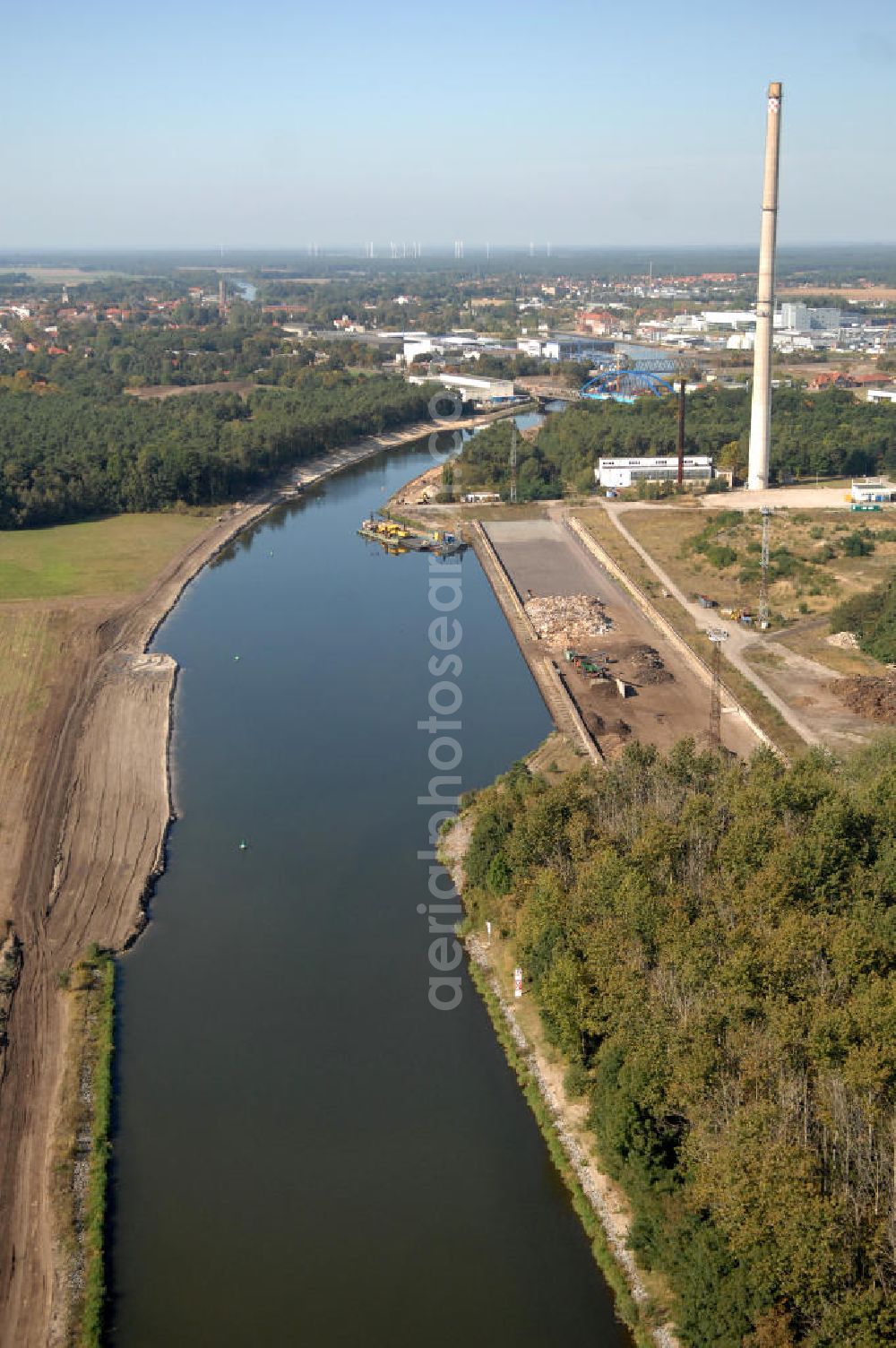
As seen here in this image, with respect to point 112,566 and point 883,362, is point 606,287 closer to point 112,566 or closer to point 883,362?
point 883,362

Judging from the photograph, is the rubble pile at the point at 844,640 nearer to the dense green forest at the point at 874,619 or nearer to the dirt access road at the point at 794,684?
the dense green forest at the point at 874,619

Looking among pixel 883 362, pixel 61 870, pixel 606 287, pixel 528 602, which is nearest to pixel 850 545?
pixel 528 602

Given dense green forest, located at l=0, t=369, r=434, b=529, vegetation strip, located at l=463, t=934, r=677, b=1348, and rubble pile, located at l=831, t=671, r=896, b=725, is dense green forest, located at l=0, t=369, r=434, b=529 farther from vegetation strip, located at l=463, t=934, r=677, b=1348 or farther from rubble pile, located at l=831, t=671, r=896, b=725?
vegetation strip, located at l=463, t=934, r=677, b=1348

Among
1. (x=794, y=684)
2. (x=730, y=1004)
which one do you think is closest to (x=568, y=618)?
(x=794, y=684)

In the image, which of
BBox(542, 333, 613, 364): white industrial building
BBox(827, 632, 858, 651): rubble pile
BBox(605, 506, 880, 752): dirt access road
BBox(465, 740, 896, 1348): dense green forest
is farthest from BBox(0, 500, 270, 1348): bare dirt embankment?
BBox(542, 333, 613, 364): white industrial building

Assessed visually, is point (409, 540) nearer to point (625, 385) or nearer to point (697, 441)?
point (697, 441)

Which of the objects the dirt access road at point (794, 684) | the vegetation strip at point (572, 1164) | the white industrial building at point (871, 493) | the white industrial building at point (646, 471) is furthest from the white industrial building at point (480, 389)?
the vegetation strip at point (572, 1164)
